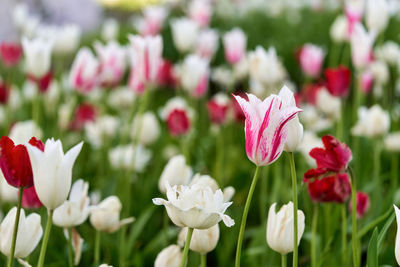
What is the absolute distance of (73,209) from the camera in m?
1.22

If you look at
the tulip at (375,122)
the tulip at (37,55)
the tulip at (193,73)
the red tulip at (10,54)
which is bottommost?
the tulip at (375,122)

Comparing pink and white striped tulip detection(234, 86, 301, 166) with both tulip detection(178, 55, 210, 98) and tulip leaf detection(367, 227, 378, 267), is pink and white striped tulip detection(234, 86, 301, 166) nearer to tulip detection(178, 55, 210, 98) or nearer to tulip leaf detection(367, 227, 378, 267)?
tulip leaf detection(367, 227, 378, 267)

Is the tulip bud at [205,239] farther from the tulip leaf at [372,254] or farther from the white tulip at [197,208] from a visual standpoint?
the tulip leaf at [372,254]

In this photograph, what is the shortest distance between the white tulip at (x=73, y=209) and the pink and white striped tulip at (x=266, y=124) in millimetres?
415

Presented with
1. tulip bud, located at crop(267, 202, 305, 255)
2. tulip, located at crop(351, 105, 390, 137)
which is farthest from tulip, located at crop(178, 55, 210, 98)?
tulip bud, located at crop(267, 202, 305, 255)

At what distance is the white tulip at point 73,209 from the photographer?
47.9 inches

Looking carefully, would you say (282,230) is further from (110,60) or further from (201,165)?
(110,60)

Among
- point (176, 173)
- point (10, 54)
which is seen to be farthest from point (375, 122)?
point (10, 54)

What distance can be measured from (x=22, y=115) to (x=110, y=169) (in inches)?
39.6

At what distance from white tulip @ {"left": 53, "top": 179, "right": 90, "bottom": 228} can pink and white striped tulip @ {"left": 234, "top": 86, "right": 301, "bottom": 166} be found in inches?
16.3

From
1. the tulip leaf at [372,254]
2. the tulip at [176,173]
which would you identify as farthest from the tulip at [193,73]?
the tulip leaf at [372,254]

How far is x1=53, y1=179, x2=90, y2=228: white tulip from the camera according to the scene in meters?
1.22

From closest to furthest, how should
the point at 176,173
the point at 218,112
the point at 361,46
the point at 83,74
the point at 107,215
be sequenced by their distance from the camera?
the point at 107,215, the point at 176,173, the point at 361,46, the point at 83,74, the point at 218,112

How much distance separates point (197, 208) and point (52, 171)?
23 centimetres
